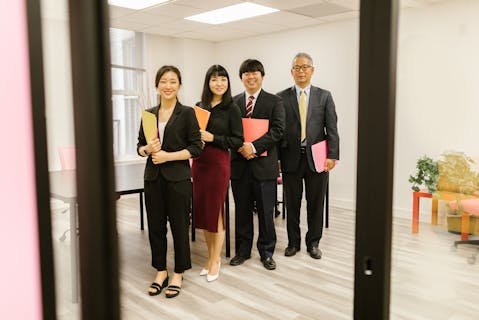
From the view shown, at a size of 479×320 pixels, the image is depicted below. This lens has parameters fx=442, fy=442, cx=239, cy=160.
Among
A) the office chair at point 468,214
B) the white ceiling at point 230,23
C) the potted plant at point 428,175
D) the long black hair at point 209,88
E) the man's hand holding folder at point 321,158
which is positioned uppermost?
the white ceiling at point 230,23

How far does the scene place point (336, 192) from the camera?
15.5ft

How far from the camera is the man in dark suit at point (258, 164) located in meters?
2.70

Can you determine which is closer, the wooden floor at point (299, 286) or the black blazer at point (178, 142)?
the wooden floor at point (299, 286)

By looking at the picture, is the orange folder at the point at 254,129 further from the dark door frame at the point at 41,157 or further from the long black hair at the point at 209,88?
the dark door frame at the point at 41,157

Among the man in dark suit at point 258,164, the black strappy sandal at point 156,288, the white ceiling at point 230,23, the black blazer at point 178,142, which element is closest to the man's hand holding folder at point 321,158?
the man in dark suit at point 258,164

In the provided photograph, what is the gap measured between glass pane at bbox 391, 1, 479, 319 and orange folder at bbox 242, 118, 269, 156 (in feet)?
3.90

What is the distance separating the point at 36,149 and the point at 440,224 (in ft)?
11.3

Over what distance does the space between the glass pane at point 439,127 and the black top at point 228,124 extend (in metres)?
1.37

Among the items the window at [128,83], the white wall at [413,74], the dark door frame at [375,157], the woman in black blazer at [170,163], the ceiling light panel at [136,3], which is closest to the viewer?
the dark door frame at [375,157]

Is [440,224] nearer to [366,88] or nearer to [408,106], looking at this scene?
[408,106]

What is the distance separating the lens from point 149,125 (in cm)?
224

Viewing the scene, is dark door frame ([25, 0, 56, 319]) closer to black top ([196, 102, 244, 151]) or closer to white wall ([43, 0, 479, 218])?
black top ([196, 102, 244, 151])

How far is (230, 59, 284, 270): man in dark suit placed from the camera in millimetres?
2695

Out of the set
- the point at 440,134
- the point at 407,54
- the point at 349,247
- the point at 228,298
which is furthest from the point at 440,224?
the point at 228,298
